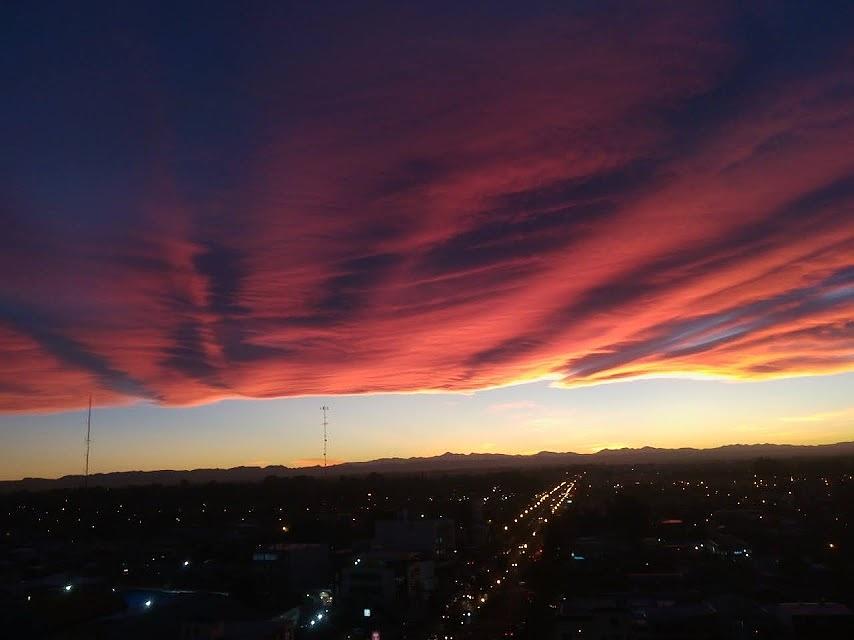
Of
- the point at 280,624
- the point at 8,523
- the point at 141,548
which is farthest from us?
the point at 8,523

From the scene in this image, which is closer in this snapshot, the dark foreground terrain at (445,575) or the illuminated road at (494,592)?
the dark foreground terrain at (445,575)

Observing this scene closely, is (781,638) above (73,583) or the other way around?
the other way around

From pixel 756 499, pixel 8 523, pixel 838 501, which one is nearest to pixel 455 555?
pixel 838 501

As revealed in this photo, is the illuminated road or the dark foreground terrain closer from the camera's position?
the dark foreground terrain

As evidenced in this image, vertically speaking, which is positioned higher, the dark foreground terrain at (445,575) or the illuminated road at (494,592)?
the dark foreground terrain at (445,575)

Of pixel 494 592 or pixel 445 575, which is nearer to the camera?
pixel 494 592

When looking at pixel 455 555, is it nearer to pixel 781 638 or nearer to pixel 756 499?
pixel 781 638

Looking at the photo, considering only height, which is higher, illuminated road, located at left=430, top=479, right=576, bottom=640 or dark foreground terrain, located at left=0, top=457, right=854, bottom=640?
dark foreground terrain, located at left=0, top=457, right=854, bottom=640

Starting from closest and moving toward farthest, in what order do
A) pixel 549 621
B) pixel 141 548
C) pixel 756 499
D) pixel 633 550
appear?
pixel 549 621 < pixel 633 550 < pixel 141 548 < pixel 756 499
